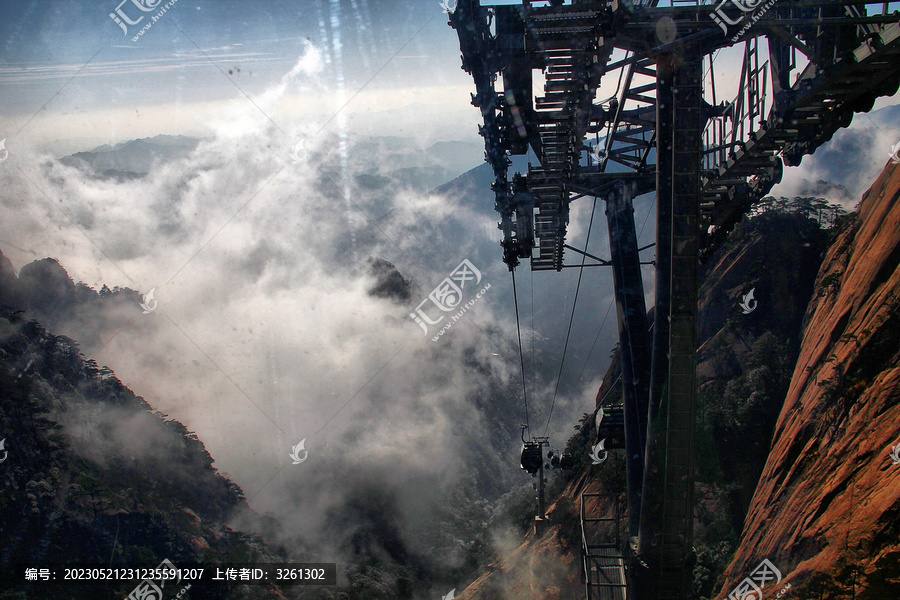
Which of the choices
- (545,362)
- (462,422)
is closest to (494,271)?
(545,362)

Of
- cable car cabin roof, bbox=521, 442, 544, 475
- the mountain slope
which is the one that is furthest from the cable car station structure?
the mountain slope

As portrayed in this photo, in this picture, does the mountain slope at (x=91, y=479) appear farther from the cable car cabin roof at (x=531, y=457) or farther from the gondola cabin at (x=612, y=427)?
the gondola cabin at (x=612, y=427)

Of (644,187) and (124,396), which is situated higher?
(124,396)

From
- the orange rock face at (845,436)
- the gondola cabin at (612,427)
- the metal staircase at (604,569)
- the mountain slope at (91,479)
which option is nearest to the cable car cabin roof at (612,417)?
the gondola cabin at (612,427)

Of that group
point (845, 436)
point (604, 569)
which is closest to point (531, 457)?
point (604, 569)

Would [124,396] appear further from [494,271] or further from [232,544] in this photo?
[494,271]
